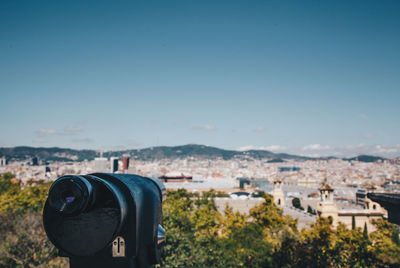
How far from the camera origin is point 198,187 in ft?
259

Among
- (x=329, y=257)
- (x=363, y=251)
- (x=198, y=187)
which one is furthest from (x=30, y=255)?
(x=198, y=187)

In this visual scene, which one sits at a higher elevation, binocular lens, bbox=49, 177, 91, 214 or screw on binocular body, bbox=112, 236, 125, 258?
binocular lens, bbox=49, 177, 91, 214

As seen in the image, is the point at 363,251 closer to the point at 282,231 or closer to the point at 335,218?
the point at 282,231

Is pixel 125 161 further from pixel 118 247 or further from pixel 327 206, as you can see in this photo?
pixel 118 247

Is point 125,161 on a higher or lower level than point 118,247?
lower

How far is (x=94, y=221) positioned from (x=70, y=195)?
17 cm

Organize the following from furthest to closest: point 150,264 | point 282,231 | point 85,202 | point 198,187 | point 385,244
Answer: point 198,187 → point 282,231 → point 385,244 → point 150,264 → point 85,202

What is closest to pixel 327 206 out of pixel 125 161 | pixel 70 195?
pixel 70 195

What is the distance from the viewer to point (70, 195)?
1.68 m

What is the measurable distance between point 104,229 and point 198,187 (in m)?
77.9

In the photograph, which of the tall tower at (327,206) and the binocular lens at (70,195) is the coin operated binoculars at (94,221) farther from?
the tall tower at (327,206)

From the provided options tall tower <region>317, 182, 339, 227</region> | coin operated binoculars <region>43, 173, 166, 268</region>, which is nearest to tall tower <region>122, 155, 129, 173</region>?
tall tower <region>317, 182, 339, 227</region>

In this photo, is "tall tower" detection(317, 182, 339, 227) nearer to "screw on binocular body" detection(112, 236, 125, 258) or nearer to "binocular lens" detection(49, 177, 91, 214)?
"screw on binocular body" detection(112, 236, 125, 258)

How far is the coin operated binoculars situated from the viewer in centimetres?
167
